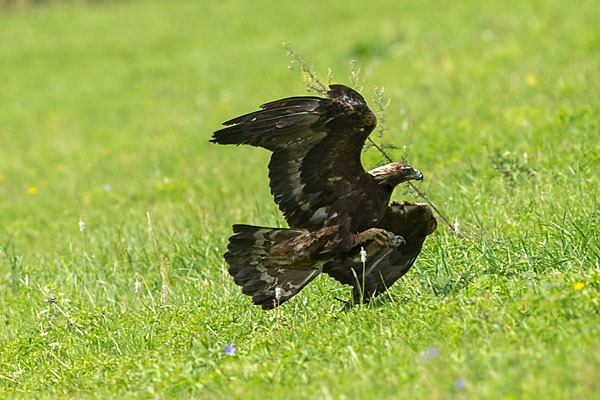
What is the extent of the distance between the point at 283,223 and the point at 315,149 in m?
1.85

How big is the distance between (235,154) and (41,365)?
558cm

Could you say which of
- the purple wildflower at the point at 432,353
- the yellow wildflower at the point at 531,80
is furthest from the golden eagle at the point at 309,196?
the yellow wildflower at the point at 531,80

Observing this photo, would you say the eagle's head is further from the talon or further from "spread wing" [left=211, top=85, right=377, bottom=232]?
the talon

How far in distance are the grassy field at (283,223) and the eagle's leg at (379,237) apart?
1.06 feet

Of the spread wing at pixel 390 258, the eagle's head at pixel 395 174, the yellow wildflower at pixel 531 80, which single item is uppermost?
the yellow wildflower at pixel 531 80

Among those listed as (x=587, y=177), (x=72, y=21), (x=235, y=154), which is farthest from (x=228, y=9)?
(x=587, y=177)

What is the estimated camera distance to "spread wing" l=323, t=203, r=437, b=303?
4.84m

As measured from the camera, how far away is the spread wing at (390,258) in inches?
191

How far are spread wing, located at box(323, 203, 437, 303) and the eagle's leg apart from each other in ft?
0.63

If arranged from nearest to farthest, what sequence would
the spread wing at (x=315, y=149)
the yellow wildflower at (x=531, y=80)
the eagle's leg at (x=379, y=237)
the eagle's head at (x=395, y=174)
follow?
1. the spread wing at (x=315, y=149)
2. the eagle's leg at (x=379, y=237)
3. the eagle's head at (x=395, y=174)
4. the yellow wildflower at (x=531, y=80)

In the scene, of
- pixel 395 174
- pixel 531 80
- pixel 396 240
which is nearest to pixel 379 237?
pixel 396 240

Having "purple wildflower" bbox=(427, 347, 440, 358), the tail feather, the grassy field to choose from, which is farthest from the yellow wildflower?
"purple wildflower" bbox=(427, 347, 440, 358)

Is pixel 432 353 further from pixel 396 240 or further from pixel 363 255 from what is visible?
pixel 396 240

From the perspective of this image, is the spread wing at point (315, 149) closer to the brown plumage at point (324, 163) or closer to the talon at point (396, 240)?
the brown plumage at point (324, 163)
